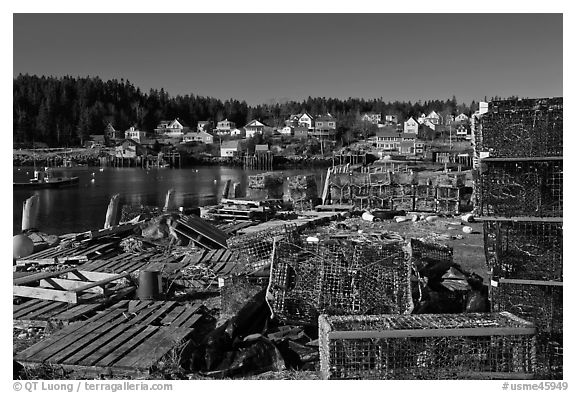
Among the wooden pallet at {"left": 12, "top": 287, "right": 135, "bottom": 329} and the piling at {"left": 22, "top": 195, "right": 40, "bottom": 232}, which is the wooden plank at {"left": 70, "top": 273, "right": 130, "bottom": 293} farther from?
the piling at {"left": 22, "top": 195, "right": 40, "bottom": 232}

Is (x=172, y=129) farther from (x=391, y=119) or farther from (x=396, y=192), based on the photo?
(x=396, y=192)

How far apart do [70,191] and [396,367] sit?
38714mm

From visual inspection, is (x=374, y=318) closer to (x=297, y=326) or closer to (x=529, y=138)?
(x=297, y=326)

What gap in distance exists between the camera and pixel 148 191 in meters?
40.8

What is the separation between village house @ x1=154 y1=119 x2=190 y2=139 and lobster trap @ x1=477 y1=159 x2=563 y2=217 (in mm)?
107002

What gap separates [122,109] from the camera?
110 metres

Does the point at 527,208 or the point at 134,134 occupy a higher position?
the point at 134,134

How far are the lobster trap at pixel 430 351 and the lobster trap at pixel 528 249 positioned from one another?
0.64 m

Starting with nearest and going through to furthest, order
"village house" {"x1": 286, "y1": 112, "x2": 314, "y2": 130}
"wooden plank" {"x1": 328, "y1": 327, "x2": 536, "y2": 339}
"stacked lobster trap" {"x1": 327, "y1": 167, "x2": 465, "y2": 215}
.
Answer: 1. "wooden plank" {"x1": 328, "y1": 327, "x2": 536, "y2": 339}
2. "stacked lobster trap" {"x1": 327, "y1": 167, "x2": 465, "y2": 215}
3. "village house" {"x1": 286, "y1": 112, "x2": 314, "y2": 130}

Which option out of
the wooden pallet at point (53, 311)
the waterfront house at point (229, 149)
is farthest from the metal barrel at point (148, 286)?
the waterfront house at point (229, 149)

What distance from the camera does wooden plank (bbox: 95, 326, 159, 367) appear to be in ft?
14.7

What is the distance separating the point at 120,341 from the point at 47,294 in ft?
5.74

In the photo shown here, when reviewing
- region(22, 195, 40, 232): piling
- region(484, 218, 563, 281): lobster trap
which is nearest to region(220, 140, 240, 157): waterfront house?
region(22, 195, 40, 232): piling

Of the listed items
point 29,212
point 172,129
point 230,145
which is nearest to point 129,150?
point 230,145
